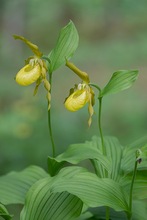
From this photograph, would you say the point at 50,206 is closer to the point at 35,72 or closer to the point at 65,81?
the point at 35,72

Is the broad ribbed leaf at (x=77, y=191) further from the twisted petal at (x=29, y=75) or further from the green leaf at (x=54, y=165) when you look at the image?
the twisted petal at (x=29, y=75)

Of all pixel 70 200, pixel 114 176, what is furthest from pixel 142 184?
pixel 70 200

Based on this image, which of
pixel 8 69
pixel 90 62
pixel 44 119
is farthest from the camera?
pixel 90 62

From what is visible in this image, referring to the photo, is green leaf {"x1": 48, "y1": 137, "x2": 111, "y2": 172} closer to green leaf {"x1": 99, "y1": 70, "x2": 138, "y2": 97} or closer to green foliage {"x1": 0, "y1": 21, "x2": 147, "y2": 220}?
green foliage {"x1": 0, "y1": 21, "x2": 147, "y2": 220}

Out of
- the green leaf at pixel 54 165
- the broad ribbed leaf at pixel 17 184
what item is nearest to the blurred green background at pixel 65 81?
the broad ribbed leaf at pixel 17 184

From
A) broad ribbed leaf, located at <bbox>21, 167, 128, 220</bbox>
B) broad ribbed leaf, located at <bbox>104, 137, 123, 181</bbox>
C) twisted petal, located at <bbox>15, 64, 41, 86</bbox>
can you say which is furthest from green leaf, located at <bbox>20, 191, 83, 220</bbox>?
twisted petal, located at <bbox>15, 64, 41, 86</bbox>

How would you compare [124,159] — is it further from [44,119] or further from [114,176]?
[44,119]
